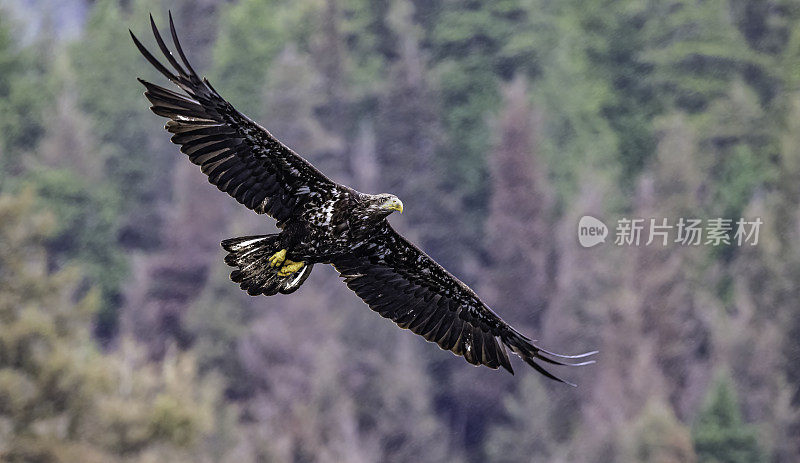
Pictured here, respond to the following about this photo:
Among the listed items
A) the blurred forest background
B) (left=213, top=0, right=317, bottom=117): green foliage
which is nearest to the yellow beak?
the blurred forest background

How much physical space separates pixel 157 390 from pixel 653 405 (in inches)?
517

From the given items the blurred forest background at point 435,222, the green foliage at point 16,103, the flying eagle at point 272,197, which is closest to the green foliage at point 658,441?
the blurred forest background at point 435,222

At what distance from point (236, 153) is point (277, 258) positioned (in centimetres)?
82

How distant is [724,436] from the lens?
3634 centimetres

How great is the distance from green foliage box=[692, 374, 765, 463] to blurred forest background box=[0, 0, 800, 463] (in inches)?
3.8

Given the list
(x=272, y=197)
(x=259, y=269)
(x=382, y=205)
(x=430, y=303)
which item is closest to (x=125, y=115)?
(x=430, y=303)

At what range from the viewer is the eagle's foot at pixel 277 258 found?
10617 mm

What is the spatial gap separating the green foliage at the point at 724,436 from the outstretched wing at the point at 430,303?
83.3 feet

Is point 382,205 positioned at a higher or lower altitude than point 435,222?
lower

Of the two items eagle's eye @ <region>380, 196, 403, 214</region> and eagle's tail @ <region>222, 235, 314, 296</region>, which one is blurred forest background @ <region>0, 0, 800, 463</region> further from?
eagle's eye @ <region>380, 196, 403, 214</region>

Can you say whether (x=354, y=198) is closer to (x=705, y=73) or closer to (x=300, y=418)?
(x=300, y=418)

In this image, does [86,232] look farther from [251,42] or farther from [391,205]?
[391,205]

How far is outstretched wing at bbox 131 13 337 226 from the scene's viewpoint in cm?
1012

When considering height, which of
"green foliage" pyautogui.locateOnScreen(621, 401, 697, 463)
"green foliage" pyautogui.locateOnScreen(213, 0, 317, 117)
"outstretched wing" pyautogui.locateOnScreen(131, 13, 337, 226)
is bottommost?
"outstretched wing" pyautogui.locateOnScreen(131, 13, 337, 226)
